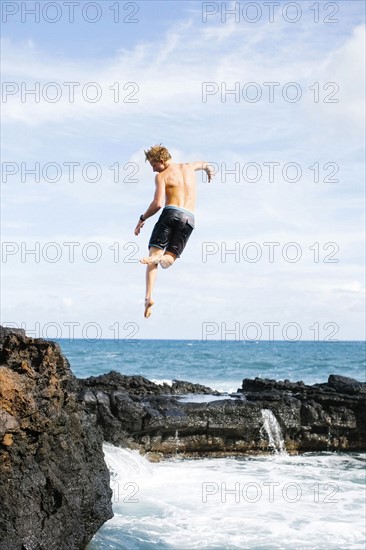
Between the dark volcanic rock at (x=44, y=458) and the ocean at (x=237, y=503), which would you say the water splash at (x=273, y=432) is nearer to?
the ocean at (x=237, y=503)

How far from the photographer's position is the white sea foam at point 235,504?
13.6m

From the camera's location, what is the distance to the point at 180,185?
6.48 meters

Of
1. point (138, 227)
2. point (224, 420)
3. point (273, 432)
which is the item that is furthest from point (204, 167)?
point (273, 432)

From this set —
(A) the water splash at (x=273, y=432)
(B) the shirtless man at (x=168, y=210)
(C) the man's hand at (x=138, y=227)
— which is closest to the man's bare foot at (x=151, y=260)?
(B) the shirtless man at (x=168, y=210)

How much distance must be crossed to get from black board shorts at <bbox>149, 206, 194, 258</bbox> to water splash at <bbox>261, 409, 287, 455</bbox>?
627 inches

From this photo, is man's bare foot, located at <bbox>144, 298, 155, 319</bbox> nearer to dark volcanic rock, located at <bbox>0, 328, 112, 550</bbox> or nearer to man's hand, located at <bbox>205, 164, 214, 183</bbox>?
man's hand, located at <bbox>205, 164, 214, 183</bbox>

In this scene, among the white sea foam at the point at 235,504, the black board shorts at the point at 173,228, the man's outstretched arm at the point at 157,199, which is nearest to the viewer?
the man's outstretched arm at the point at 157,199

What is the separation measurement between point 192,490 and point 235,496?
3.13 feet

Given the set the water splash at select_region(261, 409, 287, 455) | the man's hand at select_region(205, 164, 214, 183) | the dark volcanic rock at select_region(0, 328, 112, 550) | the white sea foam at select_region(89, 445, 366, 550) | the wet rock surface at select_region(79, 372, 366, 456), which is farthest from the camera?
the water splash at select_region(261, 409, 287, 455)

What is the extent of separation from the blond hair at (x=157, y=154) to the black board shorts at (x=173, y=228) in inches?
16.0

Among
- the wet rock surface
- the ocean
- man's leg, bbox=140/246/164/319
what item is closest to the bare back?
man's leg, bbox=140/246/164/319

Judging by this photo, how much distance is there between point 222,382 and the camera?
5459 centimetres

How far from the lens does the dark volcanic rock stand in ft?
32.7

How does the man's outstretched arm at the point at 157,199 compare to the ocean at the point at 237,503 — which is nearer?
the man's outstretched arm at the point at 157,199
